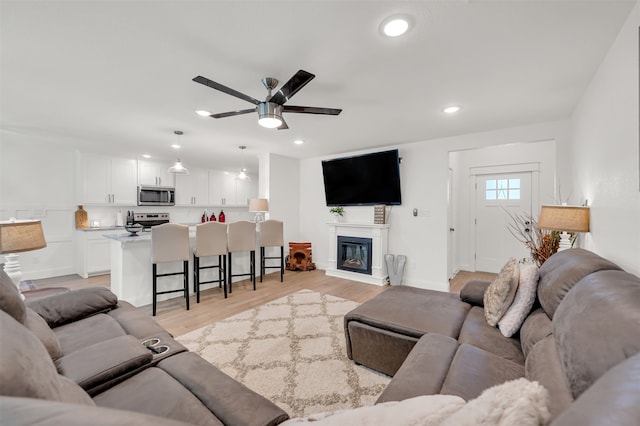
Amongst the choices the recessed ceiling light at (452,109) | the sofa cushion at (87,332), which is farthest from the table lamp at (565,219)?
the sofa cushion at (87,332)

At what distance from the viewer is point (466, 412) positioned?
0.54 meters

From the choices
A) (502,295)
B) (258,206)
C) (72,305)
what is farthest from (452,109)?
(72,305)

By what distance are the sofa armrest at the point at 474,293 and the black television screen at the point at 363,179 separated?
7.44 ft

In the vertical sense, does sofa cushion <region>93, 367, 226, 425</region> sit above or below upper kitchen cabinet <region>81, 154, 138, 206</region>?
below

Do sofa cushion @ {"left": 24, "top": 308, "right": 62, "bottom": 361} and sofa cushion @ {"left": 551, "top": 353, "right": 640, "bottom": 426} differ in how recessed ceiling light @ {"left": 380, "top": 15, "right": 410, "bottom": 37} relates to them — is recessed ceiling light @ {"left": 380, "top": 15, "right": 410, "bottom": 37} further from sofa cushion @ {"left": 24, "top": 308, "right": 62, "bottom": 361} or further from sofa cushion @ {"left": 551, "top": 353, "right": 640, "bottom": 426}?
sofa cushion @ {"left": 24, "top": 308, "right": 62, "bottom": 361}

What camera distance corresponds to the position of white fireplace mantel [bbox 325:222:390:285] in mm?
4391

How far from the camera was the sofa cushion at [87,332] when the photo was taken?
4.72ft

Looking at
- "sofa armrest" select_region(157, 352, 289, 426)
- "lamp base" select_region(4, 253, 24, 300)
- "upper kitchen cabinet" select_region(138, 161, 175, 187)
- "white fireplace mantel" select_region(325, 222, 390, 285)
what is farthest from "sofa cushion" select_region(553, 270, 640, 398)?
"upper kitchen cabinet" select_region(138, 161, 175, 187)

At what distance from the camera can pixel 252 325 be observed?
9.07ft

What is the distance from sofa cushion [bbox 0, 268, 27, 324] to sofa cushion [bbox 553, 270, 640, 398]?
2.18 m

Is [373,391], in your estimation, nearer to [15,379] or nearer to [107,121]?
[15,379]

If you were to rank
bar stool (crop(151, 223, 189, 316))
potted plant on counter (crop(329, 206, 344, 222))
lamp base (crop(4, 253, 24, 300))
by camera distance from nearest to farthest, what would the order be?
lamp base (crop(4, 253, 24, 300)) < bar stool (crop(151, 223, 189, 316)) < potted plant on counter (crop(329, 206, 344, 222))

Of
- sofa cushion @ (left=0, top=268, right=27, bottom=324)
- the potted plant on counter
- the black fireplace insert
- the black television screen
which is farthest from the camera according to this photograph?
the potted plant on counter

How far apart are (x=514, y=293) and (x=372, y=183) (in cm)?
311
